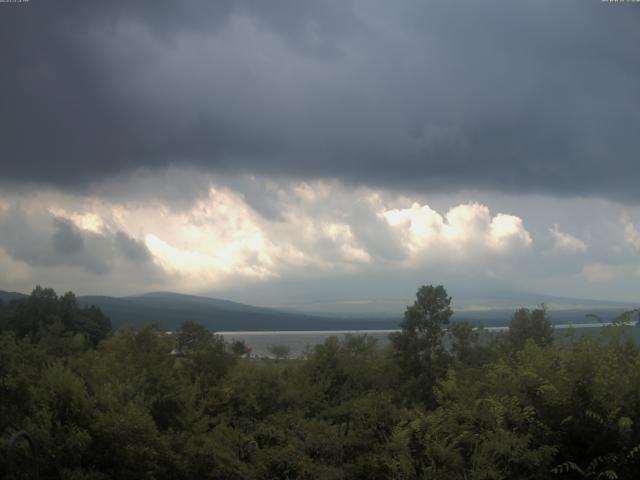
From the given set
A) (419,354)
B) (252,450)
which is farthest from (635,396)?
(419,354)

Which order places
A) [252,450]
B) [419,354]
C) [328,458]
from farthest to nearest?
[419,354] < [252,450] < [328,458]

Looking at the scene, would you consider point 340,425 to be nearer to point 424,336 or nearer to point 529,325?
point 424,336

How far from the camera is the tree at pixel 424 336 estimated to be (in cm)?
4901

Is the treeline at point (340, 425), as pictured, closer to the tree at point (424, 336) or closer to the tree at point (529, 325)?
the tree at point (424, 336)

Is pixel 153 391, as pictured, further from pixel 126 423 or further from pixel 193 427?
pixel 126 423

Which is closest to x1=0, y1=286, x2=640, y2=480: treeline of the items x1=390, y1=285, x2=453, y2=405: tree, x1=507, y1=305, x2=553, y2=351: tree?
x1=390, y1=285, x2=453, y2=405: tree

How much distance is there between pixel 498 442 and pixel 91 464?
1070cm

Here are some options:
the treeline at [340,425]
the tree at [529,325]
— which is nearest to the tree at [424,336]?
the tree at [529,325]

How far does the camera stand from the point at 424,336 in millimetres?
50344

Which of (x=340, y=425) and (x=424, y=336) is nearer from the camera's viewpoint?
(x=340, y=425)

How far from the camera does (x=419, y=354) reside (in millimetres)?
49969

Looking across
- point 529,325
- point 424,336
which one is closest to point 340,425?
point 424,336

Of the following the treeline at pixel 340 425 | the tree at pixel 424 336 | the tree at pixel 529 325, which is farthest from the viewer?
the tree at pixel 529 325

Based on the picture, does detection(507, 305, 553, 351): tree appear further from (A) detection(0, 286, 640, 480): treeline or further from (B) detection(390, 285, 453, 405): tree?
(A) detection(0, 286, 640, 480): treeline
